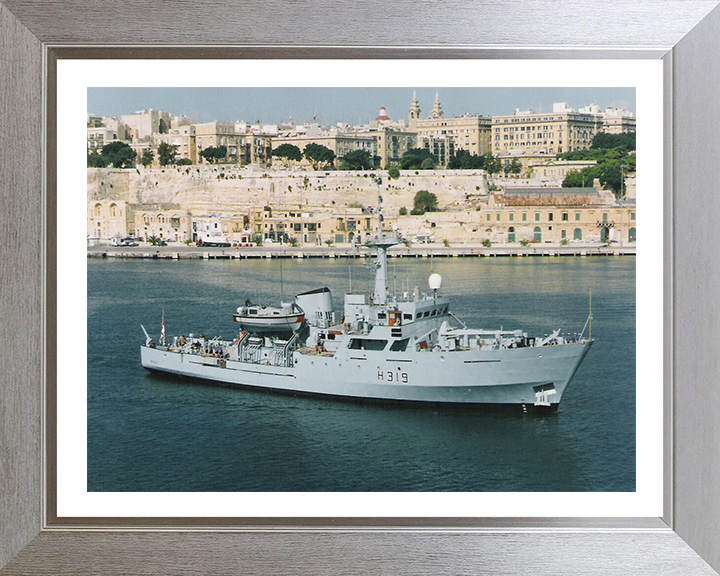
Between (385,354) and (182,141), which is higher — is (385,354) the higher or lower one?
the lower one

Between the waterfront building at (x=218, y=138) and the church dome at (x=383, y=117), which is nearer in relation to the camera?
the church dome at (x=383, y=117)

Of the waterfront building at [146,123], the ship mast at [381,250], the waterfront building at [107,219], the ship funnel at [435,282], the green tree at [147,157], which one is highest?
the waterfront building at [146,123]

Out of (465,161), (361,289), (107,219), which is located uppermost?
(465,161)

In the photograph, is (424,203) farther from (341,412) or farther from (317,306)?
(341,412)

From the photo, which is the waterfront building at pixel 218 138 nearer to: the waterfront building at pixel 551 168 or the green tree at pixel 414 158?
the green tree at pixel 414 158

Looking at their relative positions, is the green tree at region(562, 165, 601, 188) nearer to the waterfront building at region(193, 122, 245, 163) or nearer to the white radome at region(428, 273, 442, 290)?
the white radome at region(428, 273, 442, 290)

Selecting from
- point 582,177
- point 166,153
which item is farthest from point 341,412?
point 582,177

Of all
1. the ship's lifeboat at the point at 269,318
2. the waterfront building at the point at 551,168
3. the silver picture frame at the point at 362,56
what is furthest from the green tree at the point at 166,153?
the waterfront building at the point at 551,168
